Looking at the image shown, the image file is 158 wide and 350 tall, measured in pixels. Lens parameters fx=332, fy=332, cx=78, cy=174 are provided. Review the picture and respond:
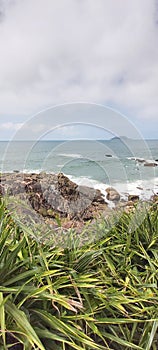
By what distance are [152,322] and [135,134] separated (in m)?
1.76

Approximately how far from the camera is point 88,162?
527 cm

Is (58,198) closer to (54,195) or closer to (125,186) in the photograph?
(54,195)

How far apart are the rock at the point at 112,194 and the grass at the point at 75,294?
7.01ft

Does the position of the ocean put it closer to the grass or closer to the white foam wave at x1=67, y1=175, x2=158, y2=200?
the white foam wave at x1=67, y1=175, x2=158, y2=200

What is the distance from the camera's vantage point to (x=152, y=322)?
206 centimetres

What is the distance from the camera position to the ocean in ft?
12.4

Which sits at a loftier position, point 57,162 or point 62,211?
point 57,162

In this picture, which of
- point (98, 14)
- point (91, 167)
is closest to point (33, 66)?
point (98, 14)

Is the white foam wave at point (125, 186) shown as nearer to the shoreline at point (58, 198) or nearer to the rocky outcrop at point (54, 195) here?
the shoreline at point (58, 198)

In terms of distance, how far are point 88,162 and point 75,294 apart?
3.39 m

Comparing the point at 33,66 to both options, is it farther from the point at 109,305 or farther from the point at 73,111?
the point at 109,305

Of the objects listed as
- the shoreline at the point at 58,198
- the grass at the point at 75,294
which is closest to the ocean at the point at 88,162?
the shoreline at the point at 58,198

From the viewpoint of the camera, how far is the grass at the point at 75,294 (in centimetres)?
Result: 171

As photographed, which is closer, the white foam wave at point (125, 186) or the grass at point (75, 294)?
the grass at point (75, 294)
